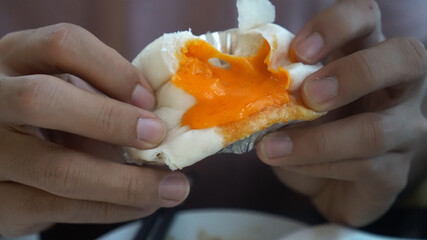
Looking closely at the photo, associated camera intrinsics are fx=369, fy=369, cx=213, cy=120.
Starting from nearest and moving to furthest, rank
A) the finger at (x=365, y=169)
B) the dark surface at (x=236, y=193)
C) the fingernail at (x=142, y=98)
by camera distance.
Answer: the fingernail at (x=142, y=98) → the finger at (x=365, y=169) → the dark surface at (x=236, y=193)

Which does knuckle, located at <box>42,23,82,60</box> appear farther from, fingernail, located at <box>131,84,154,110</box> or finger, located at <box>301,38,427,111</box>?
finger, located at <box>301,38,427,111</box>

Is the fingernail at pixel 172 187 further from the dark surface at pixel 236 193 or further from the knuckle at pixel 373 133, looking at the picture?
the dark surface at pixel 236 193

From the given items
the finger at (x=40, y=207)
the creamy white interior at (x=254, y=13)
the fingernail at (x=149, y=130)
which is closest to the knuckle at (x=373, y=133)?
the creamy white interior at (x=254, y=13)

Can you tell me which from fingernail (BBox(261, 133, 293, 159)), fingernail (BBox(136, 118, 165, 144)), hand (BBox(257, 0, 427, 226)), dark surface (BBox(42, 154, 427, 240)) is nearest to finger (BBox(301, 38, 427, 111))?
hand (BBox(257, 0, 427, 226))

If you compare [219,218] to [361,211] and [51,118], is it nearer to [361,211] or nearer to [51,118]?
[361,211]

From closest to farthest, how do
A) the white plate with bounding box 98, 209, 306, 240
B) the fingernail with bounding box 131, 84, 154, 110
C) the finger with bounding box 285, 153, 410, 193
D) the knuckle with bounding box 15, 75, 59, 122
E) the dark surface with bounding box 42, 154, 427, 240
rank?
1. the knuckle with bounding box 15, 75, 59, 122
2. the fingernail with bounding box 131, 84, 154, 110
3. the finger with bounding box 285, 153, 410, 193
4. the white plate with bounding box 98, 209, 306, 240
5. the dark surface with bounding box 42, 154, 427, 240
